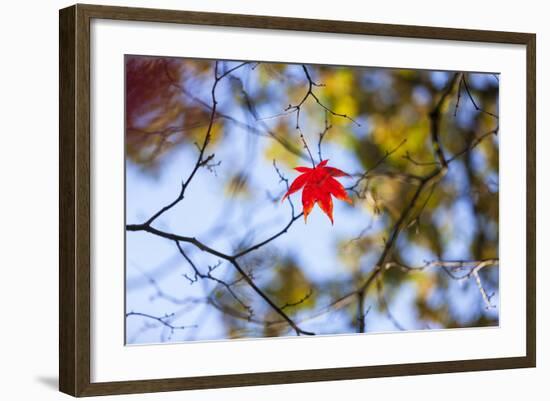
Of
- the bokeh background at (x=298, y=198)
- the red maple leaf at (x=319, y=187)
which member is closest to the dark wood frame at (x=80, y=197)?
the bokeh background at (x=298, y=198)

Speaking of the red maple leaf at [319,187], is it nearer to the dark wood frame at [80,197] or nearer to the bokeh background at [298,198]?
the bokeh background at [298,198]

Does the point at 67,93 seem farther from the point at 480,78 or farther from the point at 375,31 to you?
the point at 480,78

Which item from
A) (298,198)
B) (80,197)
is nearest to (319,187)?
(298,198)

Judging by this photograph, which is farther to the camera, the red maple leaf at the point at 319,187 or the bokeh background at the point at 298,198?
the red maple leaf at the point at 319,187

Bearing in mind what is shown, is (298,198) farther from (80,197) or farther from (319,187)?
(80,197)

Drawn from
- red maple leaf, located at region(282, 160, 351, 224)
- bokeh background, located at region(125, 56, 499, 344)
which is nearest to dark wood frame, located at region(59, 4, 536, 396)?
bokeh background, located at region(125, 56, 499, 344)

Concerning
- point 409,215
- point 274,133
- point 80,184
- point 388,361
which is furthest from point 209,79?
point 388,361
